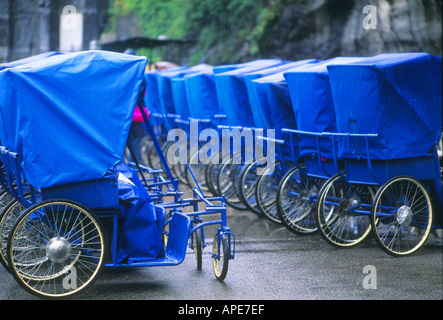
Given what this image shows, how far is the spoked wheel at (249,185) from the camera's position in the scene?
9.64m

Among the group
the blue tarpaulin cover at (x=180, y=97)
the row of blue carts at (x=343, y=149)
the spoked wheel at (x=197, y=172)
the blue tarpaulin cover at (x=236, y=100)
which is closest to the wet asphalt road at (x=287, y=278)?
the row of blue carts at (x=343, y=149)

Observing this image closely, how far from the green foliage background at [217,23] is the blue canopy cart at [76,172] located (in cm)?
2020

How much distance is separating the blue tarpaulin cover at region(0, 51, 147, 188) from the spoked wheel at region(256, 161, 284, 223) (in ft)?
11.6

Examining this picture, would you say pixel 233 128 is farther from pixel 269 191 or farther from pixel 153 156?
pixel 153 156

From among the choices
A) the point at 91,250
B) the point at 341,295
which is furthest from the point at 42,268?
the point at 341,295

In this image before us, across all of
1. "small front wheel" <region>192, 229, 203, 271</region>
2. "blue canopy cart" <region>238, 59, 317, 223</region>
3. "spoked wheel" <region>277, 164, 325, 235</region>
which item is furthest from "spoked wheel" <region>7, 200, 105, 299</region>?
"blue canopy cart" <region>238, 59, 317, 223</region>

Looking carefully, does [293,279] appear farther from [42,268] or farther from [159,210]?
[42,268]

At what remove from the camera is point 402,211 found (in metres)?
7.66

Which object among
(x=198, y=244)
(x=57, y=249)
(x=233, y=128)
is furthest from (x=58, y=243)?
(x=233, y=128)

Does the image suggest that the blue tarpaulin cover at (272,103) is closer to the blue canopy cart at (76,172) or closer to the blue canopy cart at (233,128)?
the blue canopy cart at (233,128)

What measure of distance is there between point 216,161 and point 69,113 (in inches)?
193

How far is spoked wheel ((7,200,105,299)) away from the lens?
571 cm

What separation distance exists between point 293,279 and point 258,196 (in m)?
2.75
